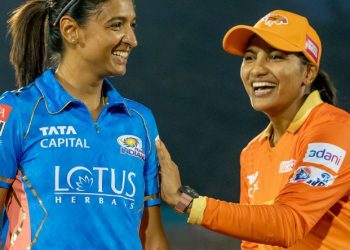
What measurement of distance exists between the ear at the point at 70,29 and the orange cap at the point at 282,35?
652 millimetres

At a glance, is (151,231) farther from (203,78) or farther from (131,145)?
(203,78)

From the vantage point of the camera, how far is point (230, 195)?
3.61m

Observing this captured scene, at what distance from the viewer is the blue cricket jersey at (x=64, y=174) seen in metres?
1.35

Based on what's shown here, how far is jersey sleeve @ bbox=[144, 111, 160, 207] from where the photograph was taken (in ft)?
5.10

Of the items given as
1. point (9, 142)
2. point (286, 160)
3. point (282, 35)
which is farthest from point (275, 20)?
point (9, 142)

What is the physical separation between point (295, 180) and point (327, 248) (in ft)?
0.68

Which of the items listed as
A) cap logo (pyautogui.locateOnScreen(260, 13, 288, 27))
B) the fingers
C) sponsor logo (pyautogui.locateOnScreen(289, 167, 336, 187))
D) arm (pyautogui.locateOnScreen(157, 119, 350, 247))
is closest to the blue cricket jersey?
the fingers

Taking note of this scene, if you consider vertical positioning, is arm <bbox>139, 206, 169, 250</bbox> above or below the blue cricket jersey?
below

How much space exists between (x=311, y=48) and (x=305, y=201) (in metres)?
0.49

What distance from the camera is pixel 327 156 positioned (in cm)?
180

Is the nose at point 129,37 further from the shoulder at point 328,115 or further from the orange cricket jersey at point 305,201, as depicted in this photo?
the shoulder at point 328,115

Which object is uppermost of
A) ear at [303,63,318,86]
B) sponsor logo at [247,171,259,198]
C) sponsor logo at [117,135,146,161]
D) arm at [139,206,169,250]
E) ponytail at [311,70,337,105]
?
ear at [303,63,318,86]

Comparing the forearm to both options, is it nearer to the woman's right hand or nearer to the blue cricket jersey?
the woman's right hand

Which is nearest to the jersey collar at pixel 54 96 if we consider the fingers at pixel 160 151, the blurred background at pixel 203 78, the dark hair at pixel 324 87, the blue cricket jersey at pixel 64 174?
the blue cricket jersey at pixel 64 174
